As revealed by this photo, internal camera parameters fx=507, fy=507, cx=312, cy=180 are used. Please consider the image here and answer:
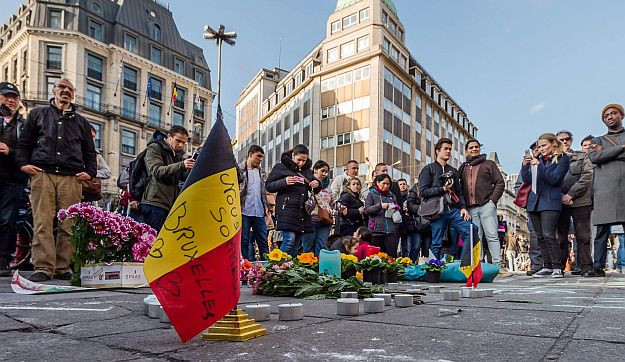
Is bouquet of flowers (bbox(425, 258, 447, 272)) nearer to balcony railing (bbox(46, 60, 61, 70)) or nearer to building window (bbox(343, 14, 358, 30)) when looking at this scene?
building window (bbox(343, 14, 358, 30))

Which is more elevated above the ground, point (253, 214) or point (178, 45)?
point (178, 45)

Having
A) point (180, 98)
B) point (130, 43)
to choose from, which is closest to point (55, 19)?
point (130, 43)

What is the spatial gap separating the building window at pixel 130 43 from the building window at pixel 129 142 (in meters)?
8.10

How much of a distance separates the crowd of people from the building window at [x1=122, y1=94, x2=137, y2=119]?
1614 inches

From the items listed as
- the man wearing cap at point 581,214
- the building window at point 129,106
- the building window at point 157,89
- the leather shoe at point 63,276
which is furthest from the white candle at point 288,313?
the building window at point 157,89

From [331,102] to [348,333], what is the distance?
39544 millimetres

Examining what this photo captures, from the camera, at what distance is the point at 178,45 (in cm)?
5397

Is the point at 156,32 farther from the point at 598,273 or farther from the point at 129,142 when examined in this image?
the point at 598,273

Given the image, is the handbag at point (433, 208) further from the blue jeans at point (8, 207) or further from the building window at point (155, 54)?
the building window at point (155, 54)

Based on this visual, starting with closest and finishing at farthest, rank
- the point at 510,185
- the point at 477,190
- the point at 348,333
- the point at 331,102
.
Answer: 1. the point at 348,333
2. the point at 477,190
3. the point at 331,102
4. the point at 510,185

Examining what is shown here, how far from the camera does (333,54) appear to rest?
137 ft

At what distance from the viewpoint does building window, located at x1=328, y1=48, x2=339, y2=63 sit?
41.4m

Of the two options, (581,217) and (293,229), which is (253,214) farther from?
(581,217)

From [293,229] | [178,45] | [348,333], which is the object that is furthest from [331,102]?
[348,333]
